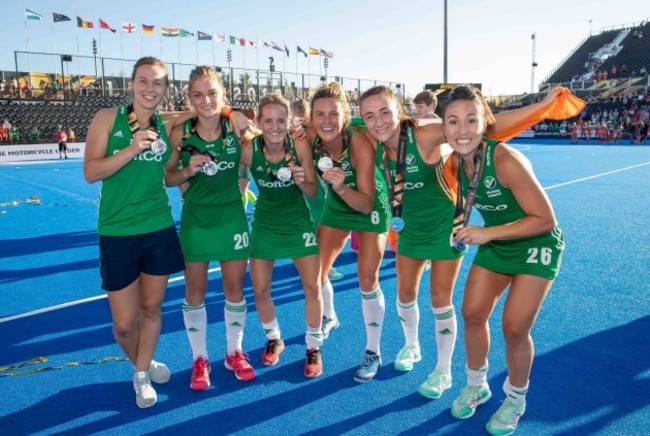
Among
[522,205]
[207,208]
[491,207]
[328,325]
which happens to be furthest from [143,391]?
[522,205]

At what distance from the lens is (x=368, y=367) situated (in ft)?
12.9

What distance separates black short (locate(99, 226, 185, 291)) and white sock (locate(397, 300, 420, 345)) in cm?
173

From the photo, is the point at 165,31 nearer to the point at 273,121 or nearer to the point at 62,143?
the point at 62,143

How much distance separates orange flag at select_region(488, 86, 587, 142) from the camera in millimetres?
3330

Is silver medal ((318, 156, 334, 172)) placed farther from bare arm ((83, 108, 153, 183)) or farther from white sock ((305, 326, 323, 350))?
white sock ((305, 326, 323, 350))

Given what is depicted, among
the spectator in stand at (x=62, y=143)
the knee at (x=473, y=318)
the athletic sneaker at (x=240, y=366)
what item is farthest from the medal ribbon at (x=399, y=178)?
the spectator in stand at (x=62, y=143)

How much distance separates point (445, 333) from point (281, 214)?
1.52 metres

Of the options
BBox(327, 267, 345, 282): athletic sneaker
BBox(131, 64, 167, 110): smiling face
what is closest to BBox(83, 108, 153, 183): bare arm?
BBox(131, 64, 167, 110): smiling face

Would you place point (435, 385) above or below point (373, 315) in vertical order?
below

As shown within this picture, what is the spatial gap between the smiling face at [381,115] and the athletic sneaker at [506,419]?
1933 millimetres

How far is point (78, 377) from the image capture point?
3949 millimetres

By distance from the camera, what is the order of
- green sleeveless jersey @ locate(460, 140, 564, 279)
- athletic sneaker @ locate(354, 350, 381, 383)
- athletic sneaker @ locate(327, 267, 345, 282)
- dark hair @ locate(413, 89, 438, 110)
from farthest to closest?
dark hair @ locate(413, 89, 438, 110)
athletic sneaker @ locate(327, 267, 345, 282)
athletic sneaker @ locate(354, 350, 381, 383)
green sleeveless jersey @ locate(460, 140, 564, 279)

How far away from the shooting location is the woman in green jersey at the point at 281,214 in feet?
12.3

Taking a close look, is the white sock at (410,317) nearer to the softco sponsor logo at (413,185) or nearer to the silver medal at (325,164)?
the softco sponsor logo at (413,185)
